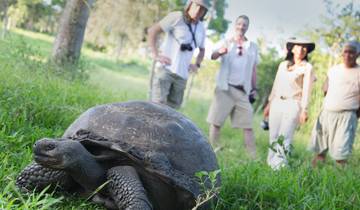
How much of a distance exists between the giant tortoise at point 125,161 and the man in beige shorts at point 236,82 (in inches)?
144

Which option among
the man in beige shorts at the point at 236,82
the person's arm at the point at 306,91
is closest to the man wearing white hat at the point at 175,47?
the man in beige shorts at the point at 236,82

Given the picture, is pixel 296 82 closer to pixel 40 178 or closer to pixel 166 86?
pixel 166 86

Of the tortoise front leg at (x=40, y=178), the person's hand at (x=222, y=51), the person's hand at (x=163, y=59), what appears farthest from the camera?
the person's hand at (x=222, y=51)

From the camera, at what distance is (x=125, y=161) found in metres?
2.69

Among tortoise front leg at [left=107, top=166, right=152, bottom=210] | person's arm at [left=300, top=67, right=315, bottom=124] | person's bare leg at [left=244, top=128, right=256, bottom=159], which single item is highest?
person's arm at [left=300, top=67, right=315, bottom=124]

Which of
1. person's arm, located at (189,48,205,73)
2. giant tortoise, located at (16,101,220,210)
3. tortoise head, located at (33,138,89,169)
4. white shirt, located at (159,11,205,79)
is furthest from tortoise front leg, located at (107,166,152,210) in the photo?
person's arm, located at (189,48,205,73)

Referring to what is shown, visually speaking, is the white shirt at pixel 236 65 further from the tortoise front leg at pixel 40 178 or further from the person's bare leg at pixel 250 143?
the tortoise front leg at pixel 40 178

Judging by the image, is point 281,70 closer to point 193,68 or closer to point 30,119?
point 193,68

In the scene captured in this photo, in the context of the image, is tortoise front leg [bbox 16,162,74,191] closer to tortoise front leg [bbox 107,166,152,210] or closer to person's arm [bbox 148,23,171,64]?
tortoise front leg [bbox 107,166,152,210]

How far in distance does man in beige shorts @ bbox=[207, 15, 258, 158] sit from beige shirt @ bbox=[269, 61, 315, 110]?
621 mm

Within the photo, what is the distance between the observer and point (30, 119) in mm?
4203

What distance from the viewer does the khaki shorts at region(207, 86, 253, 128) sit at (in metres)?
6.85

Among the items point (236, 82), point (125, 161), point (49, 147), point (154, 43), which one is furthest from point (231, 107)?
point (49, 147)

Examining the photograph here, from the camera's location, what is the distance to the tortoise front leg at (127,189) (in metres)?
2.46
